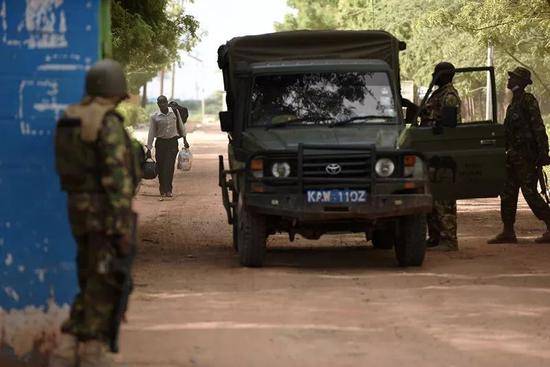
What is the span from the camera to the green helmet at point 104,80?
741cm

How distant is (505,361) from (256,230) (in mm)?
5139

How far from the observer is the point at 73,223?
7.50 m

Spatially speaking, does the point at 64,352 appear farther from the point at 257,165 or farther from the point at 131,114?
the point at 131,114

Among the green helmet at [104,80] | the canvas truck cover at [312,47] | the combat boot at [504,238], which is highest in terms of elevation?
the canvas truck cover at [312,47]

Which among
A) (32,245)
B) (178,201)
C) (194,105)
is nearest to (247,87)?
(32,245)

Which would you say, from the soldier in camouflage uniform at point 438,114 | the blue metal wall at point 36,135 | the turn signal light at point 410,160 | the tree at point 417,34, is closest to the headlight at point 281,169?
the turn signal light at point 410,160

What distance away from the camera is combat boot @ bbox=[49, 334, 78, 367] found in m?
8.13

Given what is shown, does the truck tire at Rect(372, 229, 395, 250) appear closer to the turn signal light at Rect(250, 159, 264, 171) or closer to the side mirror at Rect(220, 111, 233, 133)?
the side mirror at Rect(220, 111, 233, 133)

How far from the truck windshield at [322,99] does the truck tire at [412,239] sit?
125 centimetres

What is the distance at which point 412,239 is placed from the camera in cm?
1337

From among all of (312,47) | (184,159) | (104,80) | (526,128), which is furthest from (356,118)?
(184,159)

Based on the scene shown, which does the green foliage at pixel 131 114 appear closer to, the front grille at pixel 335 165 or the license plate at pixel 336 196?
the front grille at pixel 335 165

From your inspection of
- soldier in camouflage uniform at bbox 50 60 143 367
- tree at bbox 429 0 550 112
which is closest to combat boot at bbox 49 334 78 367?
soldier in camouflage uniform at bbox 50 60 143 367

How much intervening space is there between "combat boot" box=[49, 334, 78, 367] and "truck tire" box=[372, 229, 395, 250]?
7.44m
